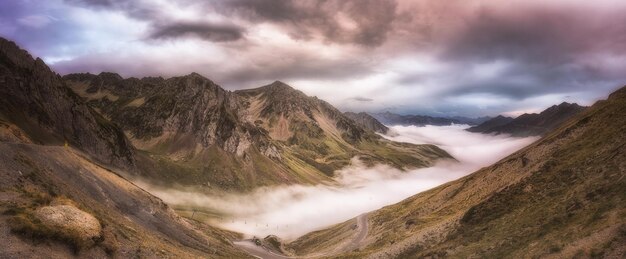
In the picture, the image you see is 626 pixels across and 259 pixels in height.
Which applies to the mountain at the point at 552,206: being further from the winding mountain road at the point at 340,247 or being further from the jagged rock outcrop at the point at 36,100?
the jagged rock outcrop at the point at 36,100

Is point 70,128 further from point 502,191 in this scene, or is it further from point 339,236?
point 502,191

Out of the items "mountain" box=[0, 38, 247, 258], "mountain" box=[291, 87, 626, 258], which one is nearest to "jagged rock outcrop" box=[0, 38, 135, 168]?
"mountain" box=[0, 38, 247, 258]

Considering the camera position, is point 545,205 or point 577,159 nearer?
point 545,205

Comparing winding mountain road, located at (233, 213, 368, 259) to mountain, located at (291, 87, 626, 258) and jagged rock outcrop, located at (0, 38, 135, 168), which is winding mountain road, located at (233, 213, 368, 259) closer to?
mountain, located at (291, 87, 626, 258)

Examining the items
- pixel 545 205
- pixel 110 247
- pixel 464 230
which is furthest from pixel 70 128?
pixel 545 205

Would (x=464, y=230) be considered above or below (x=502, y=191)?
below
